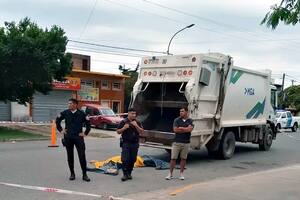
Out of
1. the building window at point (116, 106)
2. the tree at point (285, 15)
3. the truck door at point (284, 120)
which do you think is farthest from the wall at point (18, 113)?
the tree at point (285, 15)

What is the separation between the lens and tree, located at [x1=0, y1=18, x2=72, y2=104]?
988 inches

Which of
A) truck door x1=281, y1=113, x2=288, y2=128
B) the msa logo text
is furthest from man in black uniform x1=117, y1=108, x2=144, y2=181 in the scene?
truck door x1=281, y1=113, x2=288, y2=128

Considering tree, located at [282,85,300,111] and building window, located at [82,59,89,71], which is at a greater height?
building window, located at [82,59,89,71]

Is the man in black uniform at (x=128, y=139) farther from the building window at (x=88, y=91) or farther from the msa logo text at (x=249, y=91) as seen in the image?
the building window at (x=88, y=91)

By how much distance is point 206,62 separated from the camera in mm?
15070

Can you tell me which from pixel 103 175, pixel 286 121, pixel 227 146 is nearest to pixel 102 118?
pixel 286 121

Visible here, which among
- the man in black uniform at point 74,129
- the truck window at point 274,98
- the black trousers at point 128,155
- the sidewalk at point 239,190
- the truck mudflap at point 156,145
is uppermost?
the truck window at point 274,98

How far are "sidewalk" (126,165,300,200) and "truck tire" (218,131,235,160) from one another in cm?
439

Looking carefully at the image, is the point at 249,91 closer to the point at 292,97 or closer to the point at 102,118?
the point at 102,118

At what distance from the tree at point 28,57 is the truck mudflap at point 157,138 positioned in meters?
11.9

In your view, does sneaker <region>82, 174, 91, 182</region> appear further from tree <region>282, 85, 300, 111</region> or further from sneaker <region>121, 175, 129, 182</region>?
tree <region>282, 85, 300, 111</region>

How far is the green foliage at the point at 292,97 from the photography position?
8288cm

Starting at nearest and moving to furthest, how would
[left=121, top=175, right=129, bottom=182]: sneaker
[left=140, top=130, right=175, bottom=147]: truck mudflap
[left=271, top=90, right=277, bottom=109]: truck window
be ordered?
[left=121, top=175, right=129, bottom=182]: sneaker → [left=140, top=130, right=175, bottom=147]: truck mudflap → [left=271, top=90, right=277, bottom=109]: truck window

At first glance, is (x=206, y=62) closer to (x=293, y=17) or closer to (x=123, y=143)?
(x=123, y=143)
